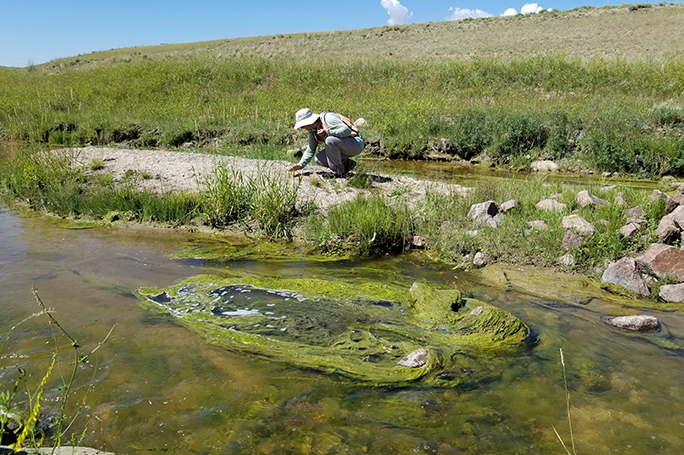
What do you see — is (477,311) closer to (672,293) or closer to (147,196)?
(672,293)

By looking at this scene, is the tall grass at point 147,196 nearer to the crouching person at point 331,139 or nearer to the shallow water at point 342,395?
the crouching person at point 331,139

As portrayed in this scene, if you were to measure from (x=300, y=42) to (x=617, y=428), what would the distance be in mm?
43914

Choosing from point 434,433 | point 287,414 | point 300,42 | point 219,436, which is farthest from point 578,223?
point 300,42

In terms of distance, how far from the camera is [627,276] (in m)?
4.98

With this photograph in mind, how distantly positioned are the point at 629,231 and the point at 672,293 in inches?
42.4

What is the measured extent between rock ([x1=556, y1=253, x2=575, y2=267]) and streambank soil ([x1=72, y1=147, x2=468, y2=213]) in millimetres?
1956

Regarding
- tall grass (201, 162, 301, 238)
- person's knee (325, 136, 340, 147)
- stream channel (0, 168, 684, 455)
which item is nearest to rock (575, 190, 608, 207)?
stream channel (0, 168, 684, 455)

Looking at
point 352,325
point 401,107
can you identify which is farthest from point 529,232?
point 401,107

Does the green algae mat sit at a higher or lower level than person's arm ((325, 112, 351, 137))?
lower

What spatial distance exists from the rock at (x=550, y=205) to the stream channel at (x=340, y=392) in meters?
1.95

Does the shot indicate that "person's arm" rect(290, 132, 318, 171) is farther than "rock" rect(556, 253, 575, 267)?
Yes

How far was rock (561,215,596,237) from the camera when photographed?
18.7 feet

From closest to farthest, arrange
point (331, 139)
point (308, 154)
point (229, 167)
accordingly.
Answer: point (331, 139) < point (308, 154) < point (229, 167)

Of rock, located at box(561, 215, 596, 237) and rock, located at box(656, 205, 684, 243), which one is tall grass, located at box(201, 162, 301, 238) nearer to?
rock, located at box(561, 215, 596, 237)
